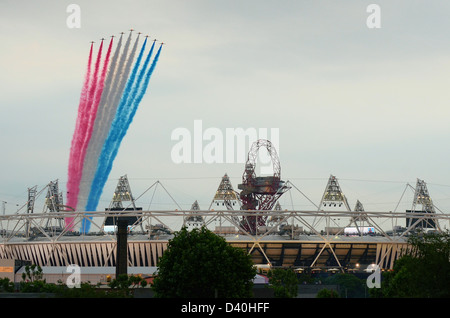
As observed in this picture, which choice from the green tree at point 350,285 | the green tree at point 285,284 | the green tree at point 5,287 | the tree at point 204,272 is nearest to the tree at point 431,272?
the tree at point 204,272

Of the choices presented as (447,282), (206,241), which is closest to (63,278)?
(206,241)

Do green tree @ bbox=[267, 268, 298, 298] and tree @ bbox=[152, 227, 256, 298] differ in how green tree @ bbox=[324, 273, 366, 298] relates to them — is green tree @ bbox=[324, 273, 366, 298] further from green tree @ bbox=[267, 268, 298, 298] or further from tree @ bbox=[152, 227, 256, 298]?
tree @ bbox=[152, 227, 256, 298]

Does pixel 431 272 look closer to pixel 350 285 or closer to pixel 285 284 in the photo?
pixel 285 284

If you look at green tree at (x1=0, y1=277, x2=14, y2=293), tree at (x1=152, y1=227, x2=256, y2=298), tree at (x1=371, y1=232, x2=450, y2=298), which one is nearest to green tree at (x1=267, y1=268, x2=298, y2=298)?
tree at (x1=152, y1=227, x2=256, y2=298)

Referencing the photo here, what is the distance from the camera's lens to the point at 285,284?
15275 centimetres

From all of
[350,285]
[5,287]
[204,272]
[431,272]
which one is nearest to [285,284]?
[350,285]

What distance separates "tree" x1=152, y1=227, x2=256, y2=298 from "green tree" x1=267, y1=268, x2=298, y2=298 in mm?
21982

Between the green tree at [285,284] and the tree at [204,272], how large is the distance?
865 inches

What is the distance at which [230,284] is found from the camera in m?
97.8

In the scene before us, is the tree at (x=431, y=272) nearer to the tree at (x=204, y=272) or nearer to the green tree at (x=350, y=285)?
the tree at (x=204, y=272)

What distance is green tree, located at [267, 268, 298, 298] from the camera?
125m

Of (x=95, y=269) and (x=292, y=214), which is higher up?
(x=292, y=214)
